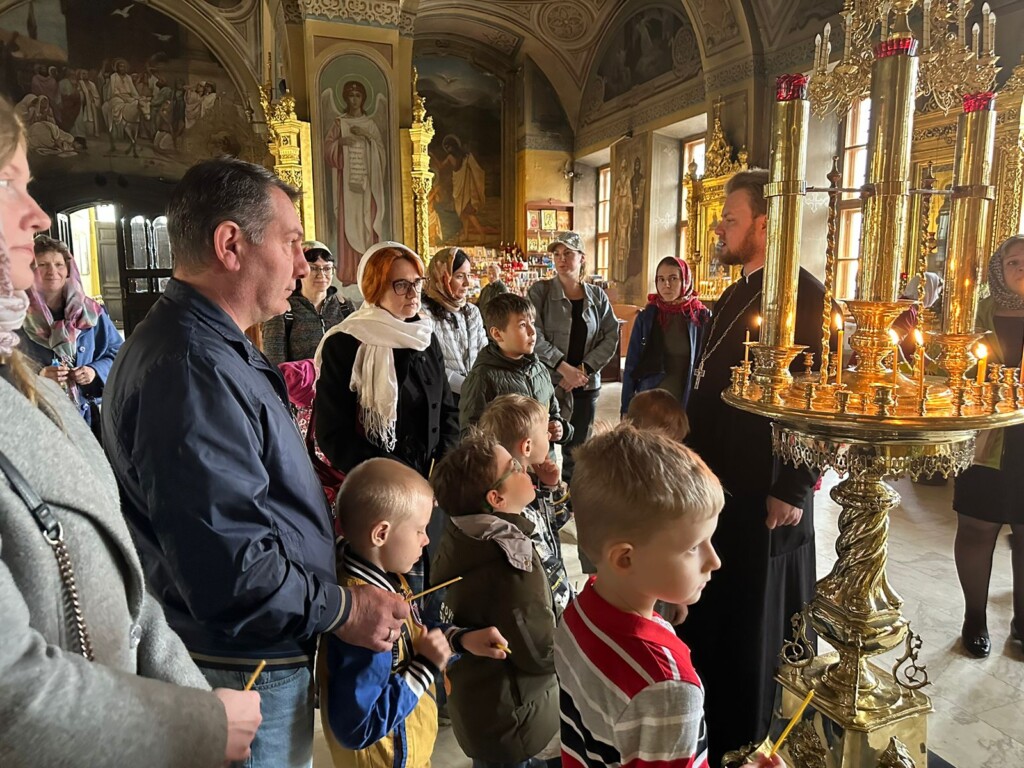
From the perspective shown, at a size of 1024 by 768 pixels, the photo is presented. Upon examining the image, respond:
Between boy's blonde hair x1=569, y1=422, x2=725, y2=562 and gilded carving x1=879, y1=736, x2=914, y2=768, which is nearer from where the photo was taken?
boy's blonde hair x1=569, y1=422, x2=725, y2=562

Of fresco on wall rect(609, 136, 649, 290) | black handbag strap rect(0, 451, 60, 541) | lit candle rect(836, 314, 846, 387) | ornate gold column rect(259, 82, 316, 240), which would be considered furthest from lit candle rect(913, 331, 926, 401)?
fresco on wall rect(609, 136, 649, 290)

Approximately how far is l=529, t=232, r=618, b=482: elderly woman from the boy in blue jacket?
286 cm

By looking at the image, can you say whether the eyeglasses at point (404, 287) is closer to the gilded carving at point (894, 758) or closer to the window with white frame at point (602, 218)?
the gilded carving at point (894, 758)

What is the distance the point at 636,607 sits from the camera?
1.18 meters

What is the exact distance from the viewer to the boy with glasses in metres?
1.65

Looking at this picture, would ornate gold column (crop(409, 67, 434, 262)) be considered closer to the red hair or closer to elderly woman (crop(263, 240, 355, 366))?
elderly woman (crop(263, 240, 355, 366))

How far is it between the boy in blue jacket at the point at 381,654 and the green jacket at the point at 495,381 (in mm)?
1520

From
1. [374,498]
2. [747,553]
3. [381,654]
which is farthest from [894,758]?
[374,498]

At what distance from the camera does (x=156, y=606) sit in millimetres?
1003

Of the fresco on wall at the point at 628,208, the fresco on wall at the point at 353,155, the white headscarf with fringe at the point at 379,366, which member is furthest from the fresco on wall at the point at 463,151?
the white headscarf with fringe at the point at 379,366

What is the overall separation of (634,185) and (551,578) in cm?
1115

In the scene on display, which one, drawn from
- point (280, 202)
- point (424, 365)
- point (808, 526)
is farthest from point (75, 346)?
point (808, 526)

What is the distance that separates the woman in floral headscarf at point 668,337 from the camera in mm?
4137

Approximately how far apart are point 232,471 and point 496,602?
0.79 m
